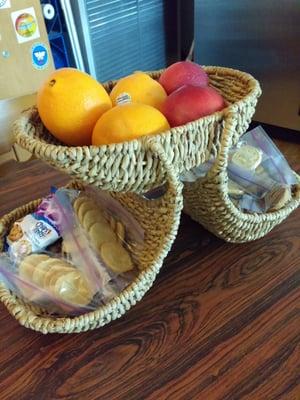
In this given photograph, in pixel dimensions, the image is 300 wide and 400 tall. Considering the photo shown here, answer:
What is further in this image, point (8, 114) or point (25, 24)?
point (25, 24)

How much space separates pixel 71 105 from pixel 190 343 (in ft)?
0.99

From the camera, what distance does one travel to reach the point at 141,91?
0.51 metres

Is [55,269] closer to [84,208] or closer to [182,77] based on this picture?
A: [84,208]

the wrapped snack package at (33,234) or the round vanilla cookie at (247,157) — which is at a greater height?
the round vanilla cookie at (247,157)

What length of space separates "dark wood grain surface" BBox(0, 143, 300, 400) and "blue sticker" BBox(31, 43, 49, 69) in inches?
48.9

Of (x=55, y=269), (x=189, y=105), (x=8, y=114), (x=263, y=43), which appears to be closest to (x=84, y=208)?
(x=55, y=269)

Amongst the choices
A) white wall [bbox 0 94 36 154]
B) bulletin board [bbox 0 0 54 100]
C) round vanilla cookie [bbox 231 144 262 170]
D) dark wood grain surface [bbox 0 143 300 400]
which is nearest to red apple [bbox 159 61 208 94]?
round vanilla cookie [bbox 231 144 262 170]

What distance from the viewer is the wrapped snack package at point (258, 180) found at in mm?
582

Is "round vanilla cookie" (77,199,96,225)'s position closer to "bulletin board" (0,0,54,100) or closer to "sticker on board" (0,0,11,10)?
"bulletin board" (0,0,54,100)

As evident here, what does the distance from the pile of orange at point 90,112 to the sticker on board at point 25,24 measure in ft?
3.73

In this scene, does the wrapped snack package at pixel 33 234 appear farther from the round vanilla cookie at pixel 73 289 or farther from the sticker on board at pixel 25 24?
the sticker on board at pixel 25 24

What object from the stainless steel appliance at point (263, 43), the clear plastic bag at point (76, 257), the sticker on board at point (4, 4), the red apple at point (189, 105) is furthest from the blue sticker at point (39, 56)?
the red apple at point (189, 105)

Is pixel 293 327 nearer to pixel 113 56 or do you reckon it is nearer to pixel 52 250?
pixel 52 250

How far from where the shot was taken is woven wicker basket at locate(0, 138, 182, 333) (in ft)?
1.41
